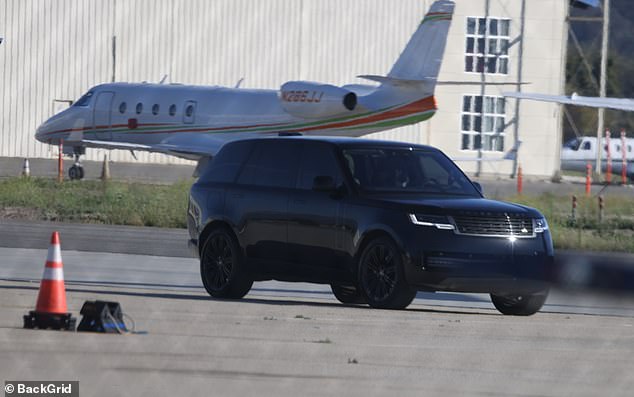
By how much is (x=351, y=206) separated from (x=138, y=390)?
5916 mm

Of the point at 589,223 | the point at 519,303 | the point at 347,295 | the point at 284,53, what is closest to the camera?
the point at 519,303

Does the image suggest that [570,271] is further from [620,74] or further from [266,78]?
[620,74]

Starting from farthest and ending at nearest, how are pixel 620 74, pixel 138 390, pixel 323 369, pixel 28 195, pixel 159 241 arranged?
pixel 620 74 → pixel 28 195 → pixel 159 241 → pixel 323 369 → pixel 138 390

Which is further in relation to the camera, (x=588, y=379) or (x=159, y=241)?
(x=159, y=241)

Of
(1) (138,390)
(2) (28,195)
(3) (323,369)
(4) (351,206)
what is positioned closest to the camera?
(1) (138,390)

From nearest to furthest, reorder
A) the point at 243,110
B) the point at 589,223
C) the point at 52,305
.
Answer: the point at 52,305 < the point at 589,223 < the point at 243,110

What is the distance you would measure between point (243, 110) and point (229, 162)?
21.3 metres

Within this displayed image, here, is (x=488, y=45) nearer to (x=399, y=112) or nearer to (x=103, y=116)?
(x=399, y=112)

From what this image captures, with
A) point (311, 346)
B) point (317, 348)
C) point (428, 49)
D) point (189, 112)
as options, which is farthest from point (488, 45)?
point (317, 348)

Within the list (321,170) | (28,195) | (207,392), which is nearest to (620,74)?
(28,195)

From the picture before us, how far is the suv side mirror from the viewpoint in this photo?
12.8 meters

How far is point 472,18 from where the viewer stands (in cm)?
5147

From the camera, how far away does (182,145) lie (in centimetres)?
3541

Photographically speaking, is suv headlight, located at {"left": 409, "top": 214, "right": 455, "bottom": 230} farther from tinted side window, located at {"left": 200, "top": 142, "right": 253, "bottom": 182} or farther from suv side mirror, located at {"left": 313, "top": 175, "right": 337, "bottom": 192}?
tinted side window, located at {"left": 200, "top": 142, "right": 253, "bottom": 182}
